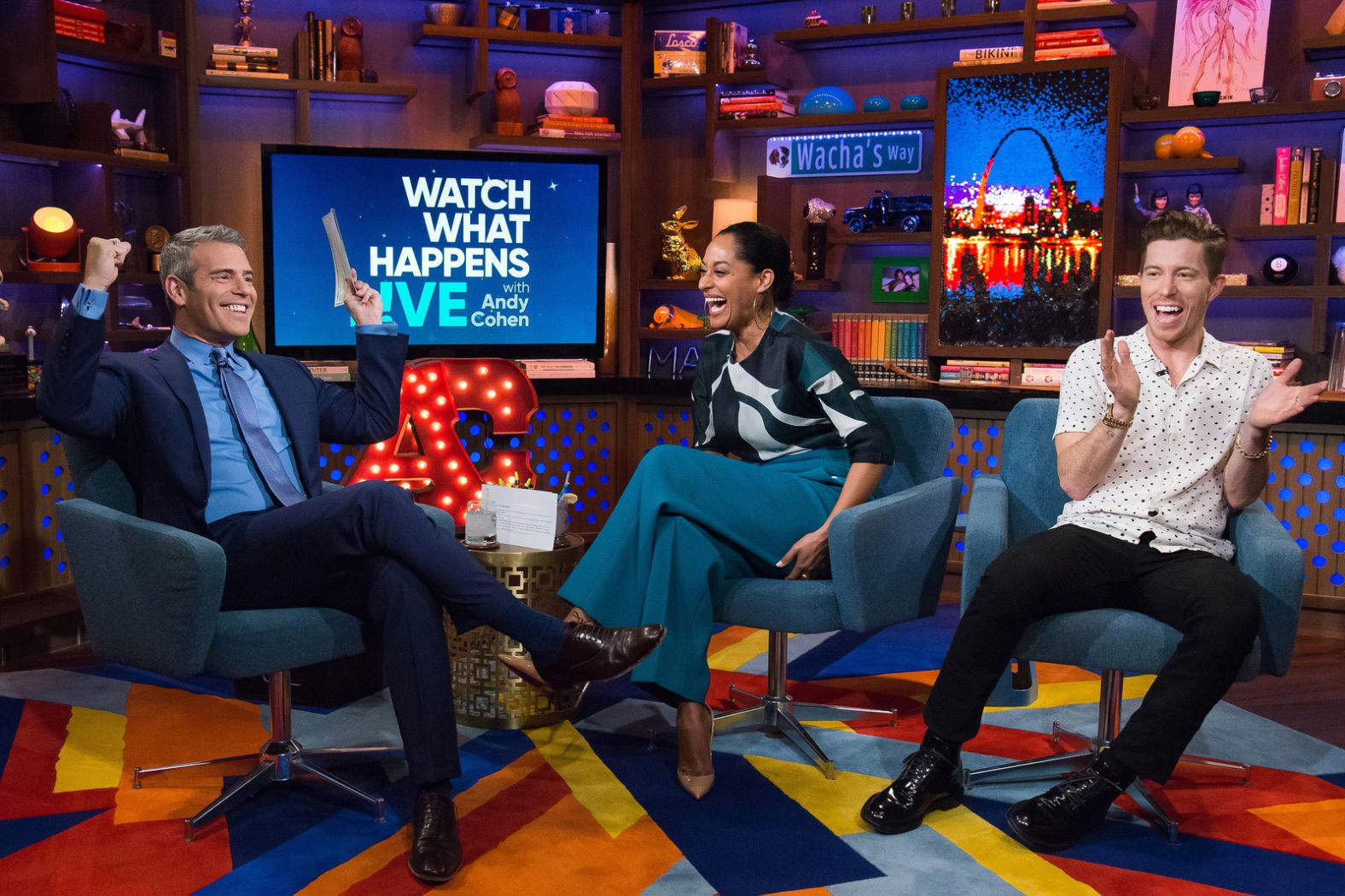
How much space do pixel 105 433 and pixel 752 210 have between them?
326 centimetres

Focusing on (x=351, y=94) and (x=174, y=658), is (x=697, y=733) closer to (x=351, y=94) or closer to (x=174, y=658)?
(x=174, y=658)

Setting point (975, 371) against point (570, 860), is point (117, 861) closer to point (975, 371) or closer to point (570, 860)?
point (570, 860)

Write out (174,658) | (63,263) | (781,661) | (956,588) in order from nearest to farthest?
(174,658) < (781,661) < (63,263) < (956,588)

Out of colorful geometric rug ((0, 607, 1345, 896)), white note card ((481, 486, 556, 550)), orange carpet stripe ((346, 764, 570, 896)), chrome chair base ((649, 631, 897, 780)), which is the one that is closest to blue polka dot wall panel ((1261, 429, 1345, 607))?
colorful geometric rug ((0, 607, 1345, 896))

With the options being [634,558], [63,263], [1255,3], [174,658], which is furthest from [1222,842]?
[63,263]

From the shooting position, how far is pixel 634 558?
286 centimetres

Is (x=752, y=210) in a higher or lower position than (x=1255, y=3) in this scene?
lower

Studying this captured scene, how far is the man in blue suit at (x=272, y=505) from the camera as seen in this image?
8.20 feet

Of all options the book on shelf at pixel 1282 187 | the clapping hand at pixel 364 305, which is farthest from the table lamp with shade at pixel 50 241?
the book on shelf at pixel 1282 187

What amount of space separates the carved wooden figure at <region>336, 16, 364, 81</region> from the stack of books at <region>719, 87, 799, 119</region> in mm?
1501

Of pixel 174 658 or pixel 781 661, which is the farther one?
pixel 781 661

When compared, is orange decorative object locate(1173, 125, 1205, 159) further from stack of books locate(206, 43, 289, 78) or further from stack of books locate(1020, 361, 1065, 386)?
stack of books locate(206, 43, 289, 78)

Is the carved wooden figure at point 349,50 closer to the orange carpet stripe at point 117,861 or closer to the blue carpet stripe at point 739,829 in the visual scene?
the blue carpet stripe at point 739,829

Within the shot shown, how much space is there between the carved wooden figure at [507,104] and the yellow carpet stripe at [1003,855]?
359 cm
